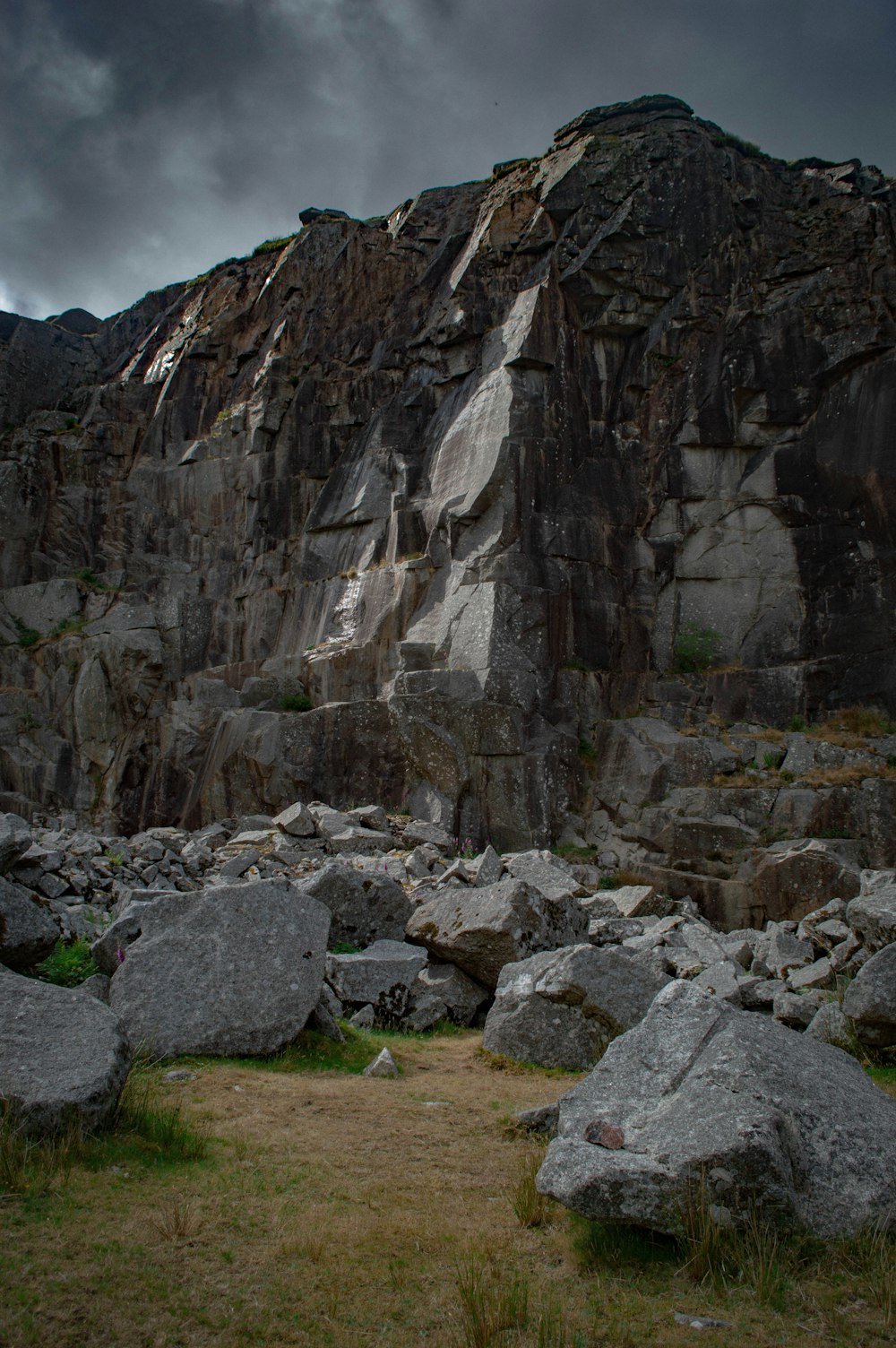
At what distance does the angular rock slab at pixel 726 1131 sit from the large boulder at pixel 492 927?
13.3 ft

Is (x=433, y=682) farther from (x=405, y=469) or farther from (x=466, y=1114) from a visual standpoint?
(x=466, y=1114)

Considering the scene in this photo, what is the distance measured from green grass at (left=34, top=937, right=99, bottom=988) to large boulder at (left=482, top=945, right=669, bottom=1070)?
3.43m

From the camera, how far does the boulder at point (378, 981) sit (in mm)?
9094

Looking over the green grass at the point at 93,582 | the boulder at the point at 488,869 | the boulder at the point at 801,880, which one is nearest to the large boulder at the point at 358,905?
the boulder at the point at 488,869

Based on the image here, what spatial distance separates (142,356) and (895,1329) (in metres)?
43.7

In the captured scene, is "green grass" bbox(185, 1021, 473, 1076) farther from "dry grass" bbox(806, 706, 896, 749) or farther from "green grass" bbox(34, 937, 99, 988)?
"dry grass" bbox(806, 706, 896, 749)

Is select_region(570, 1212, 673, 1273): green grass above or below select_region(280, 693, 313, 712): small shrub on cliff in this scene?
below

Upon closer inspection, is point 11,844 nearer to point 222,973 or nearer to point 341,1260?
point 222,973

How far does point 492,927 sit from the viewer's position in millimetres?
9445

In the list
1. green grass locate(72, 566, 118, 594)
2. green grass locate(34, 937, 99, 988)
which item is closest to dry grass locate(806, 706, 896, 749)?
green grass locate(34, 937, 99, 988)

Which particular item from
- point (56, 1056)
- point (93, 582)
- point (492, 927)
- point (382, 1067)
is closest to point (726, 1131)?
point (382, 1067)

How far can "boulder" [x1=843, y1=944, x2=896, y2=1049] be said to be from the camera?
7.27 meters

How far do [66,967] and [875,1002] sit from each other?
6.44 metres

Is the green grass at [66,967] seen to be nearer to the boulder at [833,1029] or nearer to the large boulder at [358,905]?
the large boulder at [358,905]
